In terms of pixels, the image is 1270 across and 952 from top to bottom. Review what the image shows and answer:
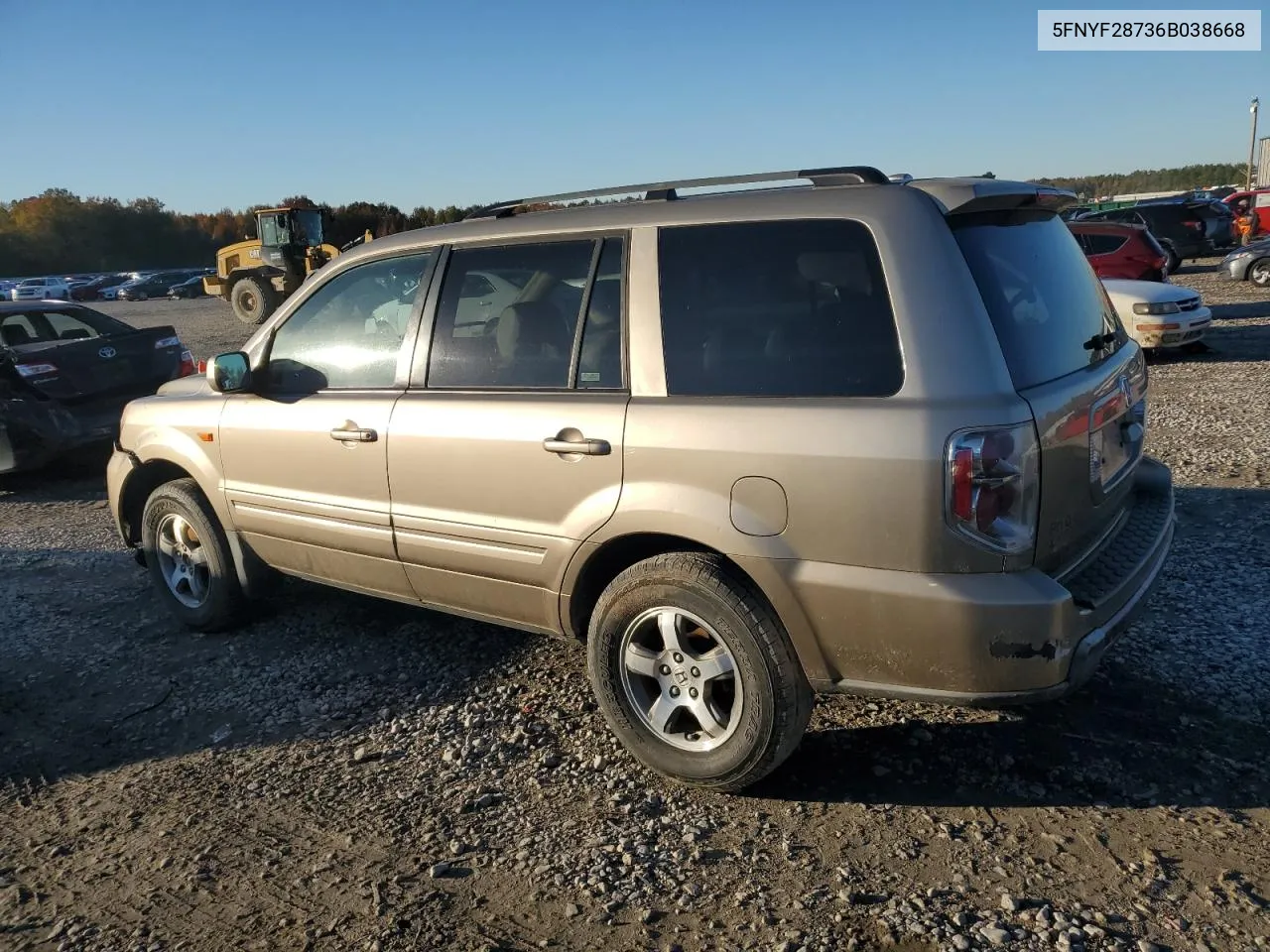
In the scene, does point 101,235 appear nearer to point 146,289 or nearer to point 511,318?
point 146,289

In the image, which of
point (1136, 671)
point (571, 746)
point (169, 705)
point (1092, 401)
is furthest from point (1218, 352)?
point (169, 705)

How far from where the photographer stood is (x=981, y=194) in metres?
2.92

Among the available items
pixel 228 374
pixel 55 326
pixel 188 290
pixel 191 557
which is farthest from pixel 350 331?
pixel 188 290

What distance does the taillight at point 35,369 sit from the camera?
8.05 m

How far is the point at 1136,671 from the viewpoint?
3.81 metres

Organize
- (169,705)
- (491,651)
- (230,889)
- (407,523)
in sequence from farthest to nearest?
1. (491,651)
2. (169,705)
3. (407,523)
4. (230,889)

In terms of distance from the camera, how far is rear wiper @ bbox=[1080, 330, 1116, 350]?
10.6 ft

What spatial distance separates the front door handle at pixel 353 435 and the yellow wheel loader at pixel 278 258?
23.7 m

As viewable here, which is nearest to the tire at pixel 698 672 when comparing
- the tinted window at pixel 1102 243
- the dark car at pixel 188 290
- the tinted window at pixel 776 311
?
the tinted window at pixel 776 311

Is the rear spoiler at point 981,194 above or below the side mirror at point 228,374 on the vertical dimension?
above

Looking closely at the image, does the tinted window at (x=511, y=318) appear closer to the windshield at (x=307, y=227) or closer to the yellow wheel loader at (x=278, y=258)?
the yellow wheel loader at (x=278, y=258)

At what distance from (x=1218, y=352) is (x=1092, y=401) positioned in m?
11.0

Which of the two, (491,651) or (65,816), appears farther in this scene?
(491,651)

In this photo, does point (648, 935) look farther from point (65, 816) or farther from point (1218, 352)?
point (1218, 352)
